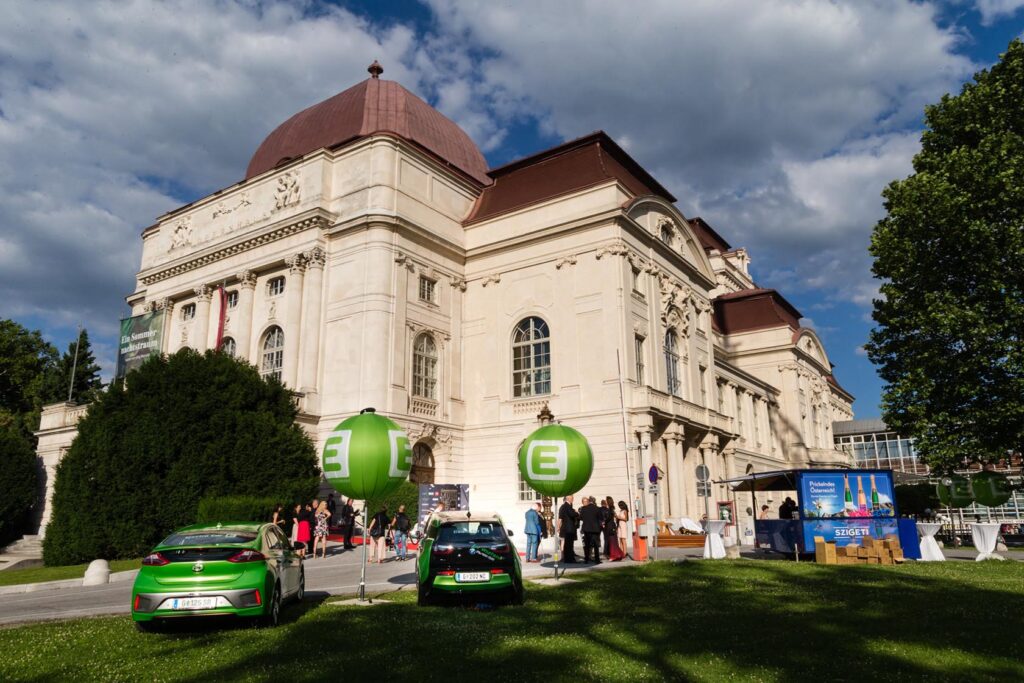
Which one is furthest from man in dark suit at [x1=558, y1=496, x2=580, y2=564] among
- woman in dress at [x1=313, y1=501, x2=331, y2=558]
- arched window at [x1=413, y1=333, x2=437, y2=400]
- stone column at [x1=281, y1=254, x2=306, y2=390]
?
stone column at [x1=281, y1=254, x2=306, y2=390]

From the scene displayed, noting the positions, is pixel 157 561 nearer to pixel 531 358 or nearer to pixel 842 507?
pixel 842 507

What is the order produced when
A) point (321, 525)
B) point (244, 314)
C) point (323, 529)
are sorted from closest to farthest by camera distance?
point (323, 529) < point (321, 525) < point (244, 314)

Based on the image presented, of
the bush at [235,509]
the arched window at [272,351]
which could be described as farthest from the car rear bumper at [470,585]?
the arched window at [272,351]

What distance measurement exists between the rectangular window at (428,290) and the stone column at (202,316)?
40.9 feet

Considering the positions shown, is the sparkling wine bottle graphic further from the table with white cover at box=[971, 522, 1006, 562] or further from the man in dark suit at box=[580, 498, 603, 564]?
the man in dark suit at box=[580, 498, 603, 564]

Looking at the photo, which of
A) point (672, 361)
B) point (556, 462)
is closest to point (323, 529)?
point (556, 462)

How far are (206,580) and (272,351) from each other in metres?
28.4

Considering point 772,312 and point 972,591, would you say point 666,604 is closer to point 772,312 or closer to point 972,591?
point 972,591

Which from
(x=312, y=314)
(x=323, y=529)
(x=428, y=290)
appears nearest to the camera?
(x=323, y=529)

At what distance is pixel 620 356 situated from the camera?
31.7m

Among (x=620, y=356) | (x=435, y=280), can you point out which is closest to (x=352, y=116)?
(x=435, y=280)

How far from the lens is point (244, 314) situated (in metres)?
37.3

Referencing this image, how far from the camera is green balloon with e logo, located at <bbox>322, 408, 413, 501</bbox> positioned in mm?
13508

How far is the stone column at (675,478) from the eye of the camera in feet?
107
